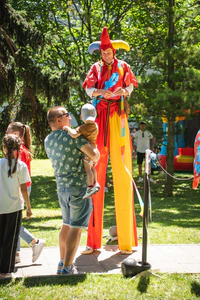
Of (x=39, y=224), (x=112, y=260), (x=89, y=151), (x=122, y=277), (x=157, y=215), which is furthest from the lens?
(x=157, y=215)

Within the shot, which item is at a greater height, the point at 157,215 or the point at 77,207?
the point at 77,207

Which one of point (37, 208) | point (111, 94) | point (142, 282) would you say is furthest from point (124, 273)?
point (37, 208)

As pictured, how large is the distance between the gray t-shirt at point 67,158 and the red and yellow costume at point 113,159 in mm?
1204

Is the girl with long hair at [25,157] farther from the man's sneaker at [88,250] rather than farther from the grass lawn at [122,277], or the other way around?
the man's sneaker at [88,250]

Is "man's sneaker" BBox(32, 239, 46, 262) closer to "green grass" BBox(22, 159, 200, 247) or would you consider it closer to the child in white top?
the child in white top

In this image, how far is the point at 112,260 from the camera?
512 cm

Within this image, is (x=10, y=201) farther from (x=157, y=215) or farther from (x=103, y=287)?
(x=157, y=215)

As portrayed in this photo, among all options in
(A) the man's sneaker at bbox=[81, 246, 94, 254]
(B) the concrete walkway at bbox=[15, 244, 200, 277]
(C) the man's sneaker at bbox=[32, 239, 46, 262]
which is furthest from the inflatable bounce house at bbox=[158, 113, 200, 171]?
(C) the man's sneaker at bbox=[32, 239, 46, 262]

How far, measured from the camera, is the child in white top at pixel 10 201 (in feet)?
14.2

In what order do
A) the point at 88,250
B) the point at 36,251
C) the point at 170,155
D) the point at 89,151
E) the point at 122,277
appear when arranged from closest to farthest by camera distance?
the point at 89,151 → the point at 122,277 → the point at 36,251 → the point at 88,250 → the point at 170,155

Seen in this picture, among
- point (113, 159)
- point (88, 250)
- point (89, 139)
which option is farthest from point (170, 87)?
point (89, 139)

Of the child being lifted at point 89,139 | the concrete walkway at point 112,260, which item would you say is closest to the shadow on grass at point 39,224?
the concrete walkway at point 112,260

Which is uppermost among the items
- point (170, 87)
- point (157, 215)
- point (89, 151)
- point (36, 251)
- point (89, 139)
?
point (170, 87)

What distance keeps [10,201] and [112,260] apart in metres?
1.47
